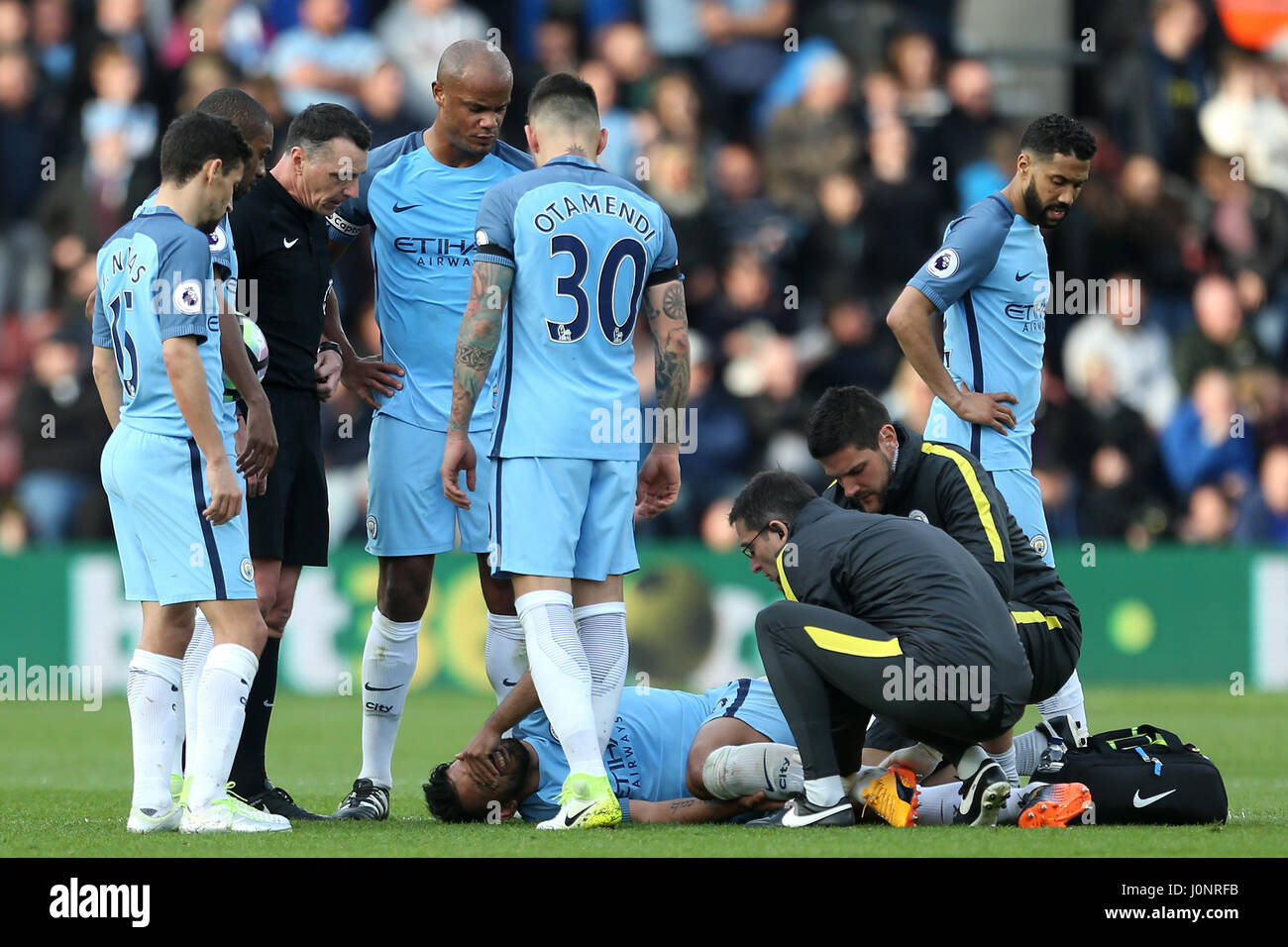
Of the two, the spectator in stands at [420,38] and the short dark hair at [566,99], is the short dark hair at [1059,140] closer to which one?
the short dark hair at [566,99]

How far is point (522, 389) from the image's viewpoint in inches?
235

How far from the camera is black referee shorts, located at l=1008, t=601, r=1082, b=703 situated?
632 cm

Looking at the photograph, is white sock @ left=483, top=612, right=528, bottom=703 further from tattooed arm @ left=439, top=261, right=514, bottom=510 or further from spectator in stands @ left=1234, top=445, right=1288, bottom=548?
spectator in stands @ left=1234, top=445, right=1288, bottom=548

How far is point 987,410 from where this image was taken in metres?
6.97

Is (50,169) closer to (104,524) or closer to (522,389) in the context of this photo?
(104,524)

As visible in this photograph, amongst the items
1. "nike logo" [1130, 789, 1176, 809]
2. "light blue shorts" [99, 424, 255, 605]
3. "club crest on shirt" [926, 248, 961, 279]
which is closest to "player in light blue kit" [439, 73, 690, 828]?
"light blue shorts" [99, 424, 255, 605]

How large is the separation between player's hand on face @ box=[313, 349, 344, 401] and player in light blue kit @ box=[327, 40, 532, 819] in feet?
0.70

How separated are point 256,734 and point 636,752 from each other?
1393 mm

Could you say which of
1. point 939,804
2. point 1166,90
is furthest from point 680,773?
point 1166,90

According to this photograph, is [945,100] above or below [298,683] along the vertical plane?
above

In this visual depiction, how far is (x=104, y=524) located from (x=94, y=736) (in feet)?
9.73

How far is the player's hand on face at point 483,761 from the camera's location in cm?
621

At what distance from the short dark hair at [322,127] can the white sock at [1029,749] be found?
3.41m
